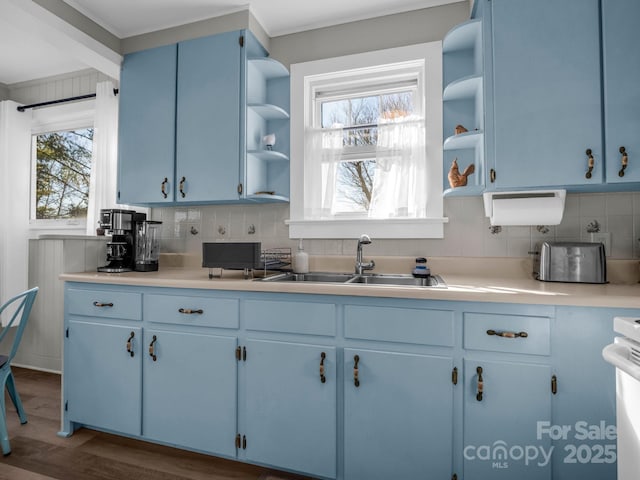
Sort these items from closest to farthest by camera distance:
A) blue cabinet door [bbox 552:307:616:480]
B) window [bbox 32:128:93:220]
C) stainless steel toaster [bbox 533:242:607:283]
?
blue cabinet door [bbox 552:307:616:480] → stainless steel toaster [bbox 533:242:607:283] → window [bbox 32:128:93:220]

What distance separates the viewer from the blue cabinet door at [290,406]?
5.30 feet

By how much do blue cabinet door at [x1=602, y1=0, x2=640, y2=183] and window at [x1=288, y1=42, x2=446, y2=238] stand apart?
0.81 metres

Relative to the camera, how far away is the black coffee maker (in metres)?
Result: 2.26

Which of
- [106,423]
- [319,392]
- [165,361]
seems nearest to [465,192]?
[319,392]

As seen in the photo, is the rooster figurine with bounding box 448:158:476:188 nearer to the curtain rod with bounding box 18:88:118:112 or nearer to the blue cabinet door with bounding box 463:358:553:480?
the blue cabinet door with bounding box 463:358:553:480

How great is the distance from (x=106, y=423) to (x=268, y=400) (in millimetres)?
1053

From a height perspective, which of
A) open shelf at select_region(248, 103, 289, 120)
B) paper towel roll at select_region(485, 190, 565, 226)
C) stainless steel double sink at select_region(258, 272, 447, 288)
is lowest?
stainless steel double sink at select_region(258, 272, 447, 288)

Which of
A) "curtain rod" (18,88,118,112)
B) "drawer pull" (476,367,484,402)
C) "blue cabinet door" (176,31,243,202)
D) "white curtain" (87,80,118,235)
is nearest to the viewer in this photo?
"drawer pull" (476,367,484,402)

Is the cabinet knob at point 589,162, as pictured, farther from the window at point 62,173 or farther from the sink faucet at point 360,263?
the window at point 62,173

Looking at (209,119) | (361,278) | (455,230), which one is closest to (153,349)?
(361,278)

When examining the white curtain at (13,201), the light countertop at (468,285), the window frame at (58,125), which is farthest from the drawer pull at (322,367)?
the white curtain at (13,201)

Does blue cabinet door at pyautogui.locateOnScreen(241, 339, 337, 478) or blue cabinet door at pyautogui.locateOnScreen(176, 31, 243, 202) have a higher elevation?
blue cabinet door at pyautogui.locateOnScreen(176, 31, 243, 202)

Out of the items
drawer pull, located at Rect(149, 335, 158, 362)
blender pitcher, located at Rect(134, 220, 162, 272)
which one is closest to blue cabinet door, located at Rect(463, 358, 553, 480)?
drawer pull, located at Rect(149, 335, 158, 362)

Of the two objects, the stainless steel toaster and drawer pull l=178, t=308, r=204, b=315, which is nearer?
the stainless steel toaster
